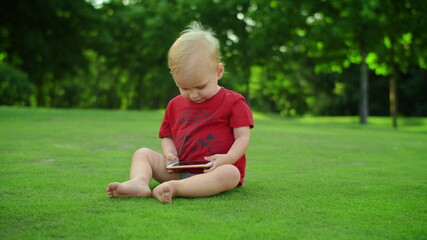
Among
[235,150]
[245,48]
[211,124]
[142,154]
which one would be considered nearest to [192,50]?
[211,124]

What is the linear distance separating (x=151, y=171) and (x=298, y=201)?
111 cm

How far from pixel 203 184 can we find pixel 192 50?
0.94m

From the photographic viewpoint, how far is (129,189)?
2.94 metres

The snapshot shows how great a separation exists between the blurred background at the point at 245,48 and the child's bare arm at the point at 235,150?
1556 centimetres

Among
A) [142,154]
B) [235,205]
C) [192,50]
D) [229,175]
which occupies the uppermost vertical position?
[192,50]

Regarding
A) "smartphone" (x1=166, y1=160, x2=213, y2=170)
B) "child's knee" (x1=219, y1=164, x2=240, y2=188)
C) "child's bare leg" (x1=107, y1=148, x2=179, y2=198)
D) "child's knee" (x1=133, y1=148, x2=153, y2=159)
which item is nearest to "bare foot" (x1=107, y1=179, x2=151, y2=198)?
"child's bare leg" (x1=107, y1=148, x2=179, y2=198)

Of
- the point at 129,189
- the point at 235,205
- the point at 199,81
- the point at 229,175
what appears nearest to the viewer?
the point at 235,205

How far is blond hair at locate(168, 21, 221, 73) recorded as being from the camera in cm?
321

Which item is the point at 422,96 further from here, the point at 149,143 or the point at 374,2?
the point at 149,143

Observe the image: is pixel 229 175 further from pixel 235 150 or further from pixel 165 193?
pixel 165 193

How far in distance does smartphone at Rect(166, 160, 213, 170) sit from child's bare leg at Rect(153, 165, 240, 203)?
84mm

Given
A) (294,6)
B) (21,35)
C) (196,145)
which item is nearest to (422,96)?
(294,6)

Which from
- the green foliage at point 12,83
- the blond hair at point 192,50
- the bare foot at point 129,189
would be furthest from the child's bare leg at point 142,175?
the green foliage at point 12,83

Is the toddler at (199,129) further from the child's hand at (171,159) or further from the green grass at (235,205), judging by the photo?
the green grass at (235,205)
